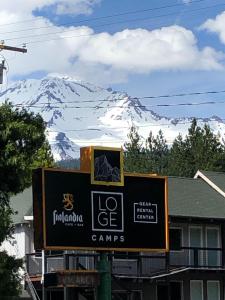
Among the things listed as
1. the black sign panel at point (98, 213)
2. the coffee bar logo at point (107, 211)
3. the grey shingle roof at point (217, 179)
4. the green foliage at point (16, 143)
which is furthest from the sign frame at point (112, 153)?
the grey shingle roof at point (217, 179)

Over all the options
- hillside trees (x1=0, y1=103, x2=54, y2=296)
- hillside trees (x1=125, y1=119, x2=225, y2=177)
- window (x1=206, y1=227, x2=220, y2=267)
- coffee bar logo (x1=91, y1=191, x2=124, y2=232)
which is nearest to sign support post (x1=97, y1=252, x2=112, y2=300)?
coffee bar logo (x1=91, y1=191, x2=124, y2=232)

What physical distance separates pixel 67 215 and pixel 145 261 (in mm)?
19687

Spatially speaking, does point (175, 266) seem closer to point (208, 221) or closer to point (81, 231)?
point (208, 221)

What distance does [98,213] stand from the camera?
69.5 ft

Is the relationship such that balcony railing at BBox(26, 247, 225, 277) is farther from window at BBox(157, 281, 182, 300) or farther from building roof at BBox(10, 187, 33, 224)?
building roof at BBox(10, 187, 33, 224)

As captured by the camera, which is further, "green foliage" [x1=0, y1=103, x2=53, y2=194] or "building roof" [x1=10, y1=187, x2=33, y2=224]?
"building roof" [x1=10, y1=187, x2=33, y2=224]

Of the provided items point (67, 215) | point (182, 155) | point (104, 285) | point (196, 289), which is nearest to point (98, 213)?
point (67, 215)

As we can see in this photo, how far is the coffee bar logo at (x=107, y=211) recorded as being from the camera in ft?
69.3

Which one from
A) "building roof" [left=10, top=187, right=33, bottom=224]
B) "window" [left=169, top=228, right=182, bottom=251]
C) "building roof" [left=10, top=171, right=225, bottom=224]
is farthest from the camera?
"window" [left=169, top=228, right=182, bottom=251]

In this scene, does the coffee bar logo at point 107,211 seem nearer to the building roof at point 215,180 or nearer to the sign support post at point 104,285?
the sign support post at point 104,285

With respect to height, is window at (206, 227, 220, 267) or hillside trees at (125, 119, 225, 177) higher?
hillside trees at (125, 119, 225, 177)

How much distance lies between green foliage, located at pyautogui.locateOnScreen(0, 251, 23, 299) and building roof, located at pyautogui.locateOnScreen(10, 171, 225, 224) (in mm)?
20010

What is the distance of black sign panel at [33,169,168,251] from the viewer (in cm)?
Answer: 2031

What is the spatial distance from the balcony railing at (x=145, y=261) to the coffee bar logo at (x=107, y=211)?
555 inches
